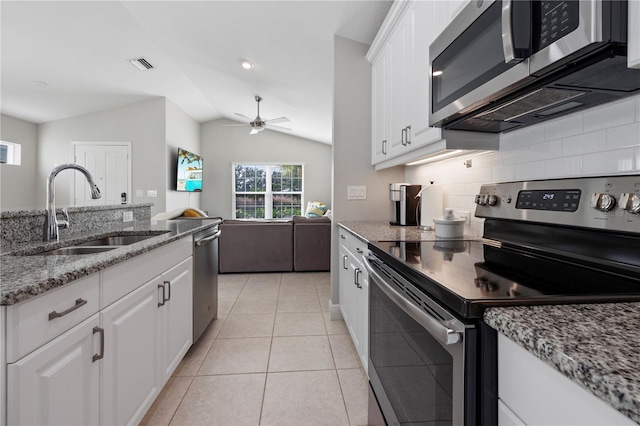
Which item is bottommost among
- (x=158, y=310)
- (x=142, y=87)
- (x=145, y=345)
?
(x=145, y=345)

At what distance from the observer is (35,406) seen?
2.63ft

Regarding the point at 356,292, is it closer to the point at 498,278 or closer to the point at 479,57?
the point at 498,278

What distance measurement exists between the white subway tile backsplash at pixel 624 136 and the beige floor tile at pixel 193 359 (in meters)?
2.31

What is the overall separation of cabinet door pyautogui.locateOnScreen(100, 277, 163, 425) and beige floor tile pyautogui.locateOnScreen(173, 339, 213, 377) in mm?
478

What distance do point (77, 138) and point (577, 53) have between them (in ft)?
23.8

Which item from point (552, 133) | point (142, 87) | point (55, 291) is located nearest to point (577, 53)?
point (552, 133)

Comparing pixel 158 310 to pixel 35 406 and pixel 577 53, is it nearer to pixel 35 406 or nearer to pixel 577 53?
pixel 35 406

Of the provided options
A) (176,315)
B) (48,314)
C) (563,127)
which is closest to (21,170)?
(176,315)

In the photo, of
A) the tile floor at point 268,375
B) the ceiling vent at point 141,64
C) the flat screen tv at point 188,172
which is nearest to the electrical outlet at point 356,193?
the tile floor at point 268,375

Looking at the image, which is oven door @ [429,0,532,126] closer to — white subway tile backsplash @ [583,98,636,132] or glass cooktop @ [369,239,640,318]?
white subway tile backsplash @ [583,98,636,132]

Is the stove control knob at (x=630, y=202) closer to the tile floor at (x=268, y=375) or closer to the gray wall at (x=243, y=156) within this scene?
the tile floor at (x=268, y=375)

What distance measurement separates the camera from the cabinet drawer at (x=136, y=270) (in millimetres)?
1121

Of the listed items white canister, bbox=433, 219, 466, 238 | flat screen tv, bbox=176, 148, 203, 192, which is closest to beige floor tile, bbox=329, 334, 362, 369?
white canister, bbox=433, 219, 466, 238

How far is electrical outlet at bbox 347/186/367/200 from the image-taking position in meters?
2.81
